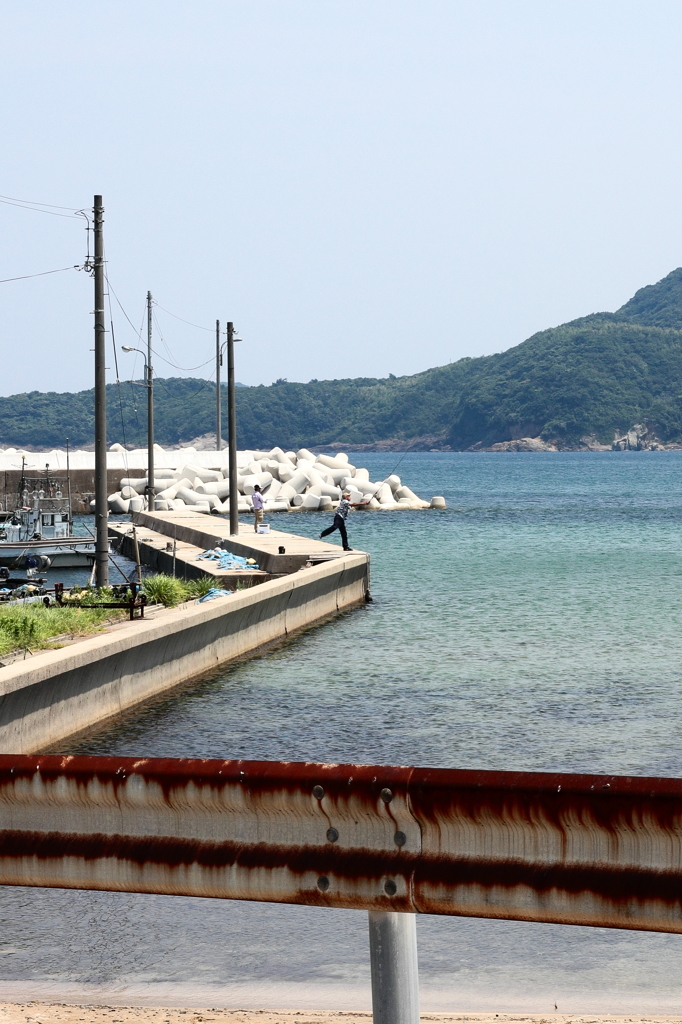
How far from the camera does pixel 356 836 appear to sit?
3.21m

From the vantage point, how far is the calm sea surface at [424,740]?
589 centimetres

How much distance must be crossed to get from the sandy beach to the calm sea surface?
47 centimetres

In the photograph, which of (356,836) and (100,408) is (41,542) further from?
(356,836)

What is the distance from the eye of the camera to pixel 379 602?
27.3m

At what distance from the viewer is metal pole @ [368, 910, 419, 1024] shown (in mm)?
3291

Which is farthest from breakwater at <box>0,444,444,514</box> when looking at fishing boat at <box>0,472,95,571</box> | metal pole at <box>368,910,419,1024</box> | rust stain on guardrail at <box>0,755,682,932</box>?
metal pole at <box>368,910,419,1024</box>

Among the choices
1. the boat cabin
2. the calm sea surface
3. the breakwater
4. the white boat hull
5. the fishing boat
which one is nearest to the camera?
the calm sea surface

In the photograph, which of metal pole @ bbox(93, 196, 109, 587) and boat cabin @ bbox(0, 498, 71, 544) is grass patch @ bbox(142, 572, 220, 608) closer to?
metal pole @ bbox(93, 196, 109, 587)

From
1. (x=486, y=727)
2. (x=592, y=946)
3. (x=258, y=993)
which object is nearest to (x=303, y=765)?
(x=258, y=993)

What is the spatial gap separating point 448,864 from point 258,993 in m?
2.83

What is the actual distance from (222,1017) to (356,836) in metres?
2.03

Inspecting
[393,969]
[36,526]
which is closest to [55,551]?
[36,526]

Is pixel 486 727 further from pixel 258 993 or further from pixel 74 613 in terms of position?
pixel 258 993

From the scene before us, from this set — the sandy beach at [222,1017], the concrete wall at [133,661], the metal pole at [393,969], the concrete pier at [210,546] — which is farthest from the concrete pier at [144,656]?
the metal pole at [393,969]
